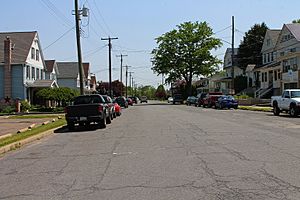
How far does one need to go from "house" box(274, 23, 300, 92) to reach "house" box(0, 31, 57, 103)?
28502 mm

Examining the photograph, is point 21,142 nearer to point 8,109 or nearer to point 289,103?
point 289,103

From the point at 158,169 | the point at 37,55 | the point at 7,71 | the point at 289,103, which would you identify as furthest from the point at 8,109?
the point at 158,169

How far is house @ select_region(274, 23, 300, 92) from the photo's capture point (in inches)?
2093

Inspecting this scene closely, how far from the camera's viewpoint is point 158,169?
410 inches

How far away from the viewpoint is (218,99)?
5138 centimetres

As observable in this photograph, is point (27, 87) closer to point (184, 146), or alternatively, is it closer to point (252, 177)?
point (184, 146)

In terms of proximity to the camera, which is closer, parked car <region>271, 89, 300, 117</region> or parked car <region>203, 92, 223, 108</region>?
parked car <region>271, 89, 300, 117</region>

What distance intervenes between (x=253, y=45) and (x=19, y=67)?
44629 millimetres

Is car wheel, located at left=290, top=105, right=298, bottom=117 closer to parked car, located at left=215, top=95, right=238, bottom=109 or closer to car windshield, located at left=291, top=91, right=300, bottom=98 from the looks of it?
car windshield, located at left=291, top=91, right=300, bottom=98

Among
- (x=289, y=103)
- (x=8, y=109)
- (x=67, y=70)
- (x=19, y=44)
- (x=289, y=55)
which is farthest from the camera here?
(x=67, y=70)

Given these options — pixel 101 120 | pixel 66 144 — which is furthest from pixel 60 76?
pixel 66 144

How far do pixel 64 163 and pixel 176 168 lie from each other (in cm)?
317

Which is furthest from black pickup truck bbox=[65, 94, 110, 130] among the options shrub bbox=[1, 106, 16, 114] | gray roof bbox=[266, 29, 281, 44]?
gray roof bbox=[266, 29, 281, 44]

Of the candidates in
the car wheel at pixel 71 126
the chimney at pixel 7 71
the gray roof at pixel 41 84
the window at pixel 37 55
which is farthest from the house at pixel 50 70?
the car wheel at pixel 71 126
